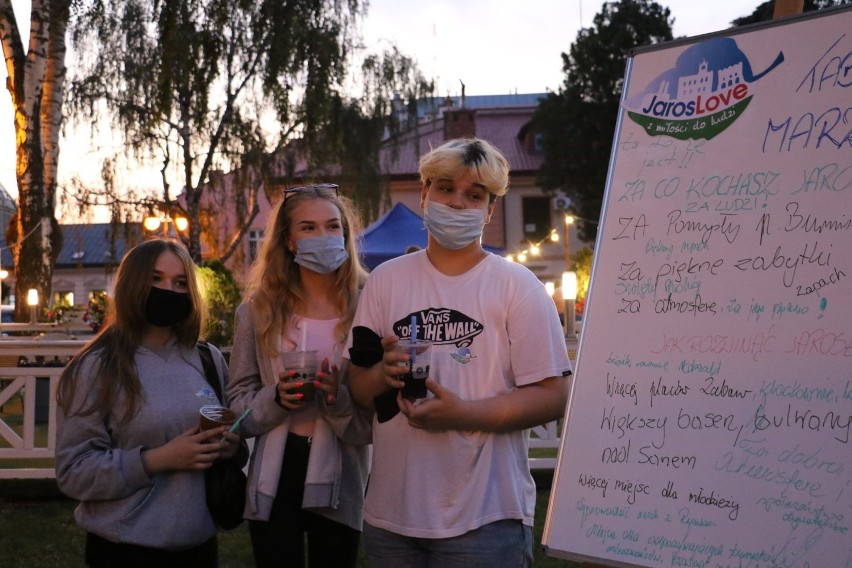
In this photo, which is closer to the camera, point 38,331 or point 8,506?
point 8,506

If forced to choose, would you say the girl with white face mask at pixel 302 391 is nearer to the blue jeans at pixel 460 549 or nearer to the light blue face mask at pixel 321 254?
the light blue face mask at pixel 321 254

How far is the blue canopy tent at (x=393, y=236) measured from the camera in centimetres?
1442

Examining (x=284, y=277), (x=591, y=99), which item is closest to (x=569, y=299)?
(x=284, y=277)

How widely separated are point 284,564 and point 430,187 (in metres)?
1.32

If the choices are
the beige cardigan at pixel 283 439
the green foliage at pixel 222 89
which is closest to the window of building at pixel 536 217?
the green foliage at pixel 222 89

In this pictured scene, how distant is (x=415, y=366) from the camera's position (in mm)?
2768

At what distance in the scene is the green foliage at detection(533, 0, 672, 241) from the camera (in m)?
39.3

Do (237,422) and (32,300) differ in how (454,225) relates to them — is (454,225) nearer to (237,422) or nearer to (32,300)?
(237,422)

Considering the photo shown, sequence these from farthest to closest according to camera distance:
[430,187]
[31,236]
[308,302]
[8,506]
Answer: [31,236], [8,506], [308,302], [430,187]

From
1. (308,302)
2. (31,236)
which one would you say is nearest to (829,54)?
(308,302)

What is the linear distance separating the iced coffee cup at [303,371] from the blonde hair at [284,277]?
265mm

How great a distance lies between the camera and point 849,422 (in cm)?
264

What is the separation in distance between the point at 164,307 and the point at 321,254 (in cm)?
57

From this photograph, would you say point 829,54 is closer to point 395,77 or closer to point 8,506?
point 8,506
